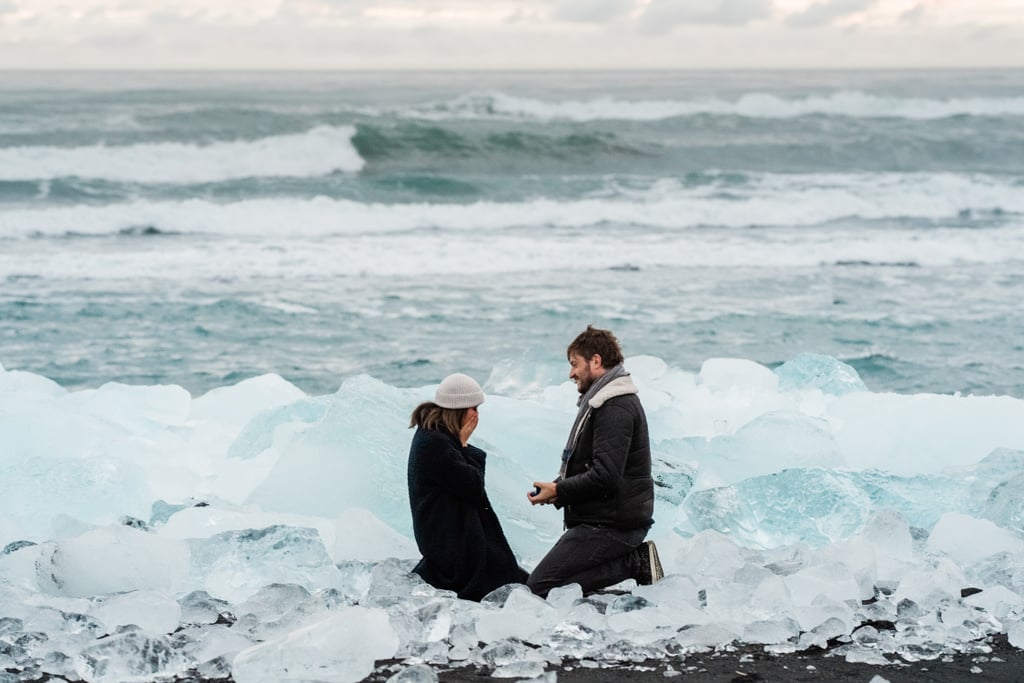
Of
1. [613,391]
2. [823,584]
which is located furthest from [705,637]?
[613,391]

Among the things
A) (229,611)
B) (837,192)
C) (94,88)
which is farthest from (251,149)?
(229,611)

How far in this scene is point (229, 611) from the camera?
5.01 metres

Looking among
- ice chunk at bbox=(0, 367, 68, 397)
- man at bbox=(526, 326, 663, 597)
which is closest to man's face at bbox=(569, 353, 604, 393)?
man at bbox=(526, 326, 663, 597)

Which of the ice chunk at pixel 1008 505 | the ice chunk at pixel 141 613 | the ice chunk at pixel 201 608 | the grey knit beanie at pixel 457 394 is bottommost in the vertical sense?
the ice chunk at pixel 201 608

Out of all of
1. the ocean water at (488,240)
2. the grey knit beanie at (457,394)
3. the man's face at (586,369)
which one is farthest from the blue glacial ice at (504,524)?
the ocean water at (488,240)

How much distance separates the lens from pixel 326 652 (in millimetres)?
4348

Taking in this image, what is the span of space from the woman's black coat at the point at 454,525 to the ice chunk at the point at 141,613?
1.04 meters

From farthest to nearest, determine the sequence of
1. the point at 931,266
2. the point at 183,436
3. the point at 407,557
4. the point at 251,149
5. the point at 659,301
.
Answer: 1. the point at 251,149
2. the point at 931,266
3. the point at 659,301
4. the point at 183,436
5. the point at 407,557

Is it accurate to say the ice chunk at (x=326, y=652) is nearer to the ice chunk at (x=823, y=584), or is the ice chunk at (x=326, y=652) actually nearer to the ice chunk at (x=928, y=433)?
the ice chunk at (x=823, y=584)

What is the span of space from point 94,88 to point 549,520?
162 feet

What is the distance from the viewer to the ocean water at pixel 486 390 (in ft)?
15.7

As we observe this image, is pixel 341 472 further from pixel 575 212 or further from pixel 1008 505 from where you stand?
pixel 575 212

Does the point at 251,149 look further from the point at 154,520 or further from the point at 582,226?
the point at 154,520

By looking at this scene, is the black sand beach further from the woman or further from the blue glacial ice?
the woman
